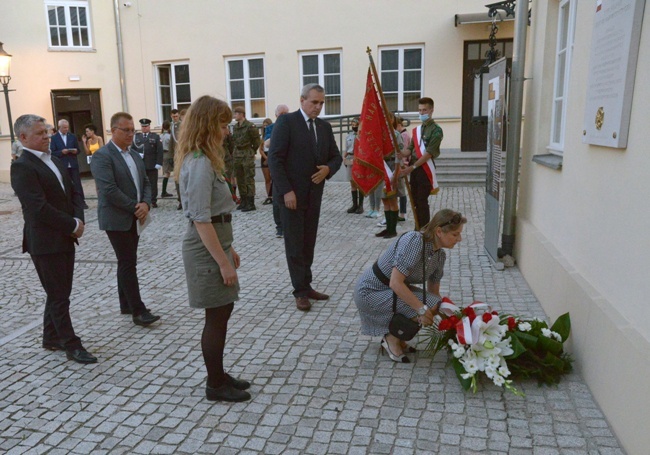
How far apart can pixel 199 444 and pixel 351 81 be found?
1365cm

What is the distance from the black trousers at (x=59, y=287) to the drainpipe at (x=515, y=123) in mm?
4734

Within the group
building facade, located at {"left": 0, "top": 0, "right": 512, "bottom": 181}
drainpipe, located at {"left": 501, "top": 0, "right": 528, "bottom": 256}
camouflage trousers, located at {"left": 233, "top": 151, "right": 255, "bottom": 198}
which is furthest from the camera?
building facade, located at {"left": 0, "top": 0, "right": 512, "bottom": 181}

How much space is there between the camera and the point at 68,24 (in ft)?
57.4

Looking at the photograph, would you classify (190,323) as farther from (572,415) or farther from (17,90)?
(17,90)

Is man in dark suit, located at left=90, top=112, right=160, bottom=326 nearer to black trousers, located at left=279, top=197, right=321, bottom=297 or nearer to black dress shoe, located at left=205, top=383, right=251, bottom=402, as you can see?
black trousers, located at left=279, top=197, right=321, bottom=297

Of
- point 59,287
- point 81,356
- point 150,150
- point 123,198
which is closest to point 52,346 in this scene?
point 81,356

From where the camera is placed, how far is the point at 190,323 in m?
4.93

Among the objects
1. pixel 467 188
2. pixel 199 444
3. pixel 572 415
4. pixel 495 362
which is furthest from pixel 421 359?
pixel 467 188

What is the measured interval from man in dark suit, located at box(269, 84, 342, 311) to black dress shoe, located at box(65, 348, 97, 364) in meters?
1.87

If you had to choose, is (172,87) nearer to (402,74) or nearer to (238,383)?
(402,74)

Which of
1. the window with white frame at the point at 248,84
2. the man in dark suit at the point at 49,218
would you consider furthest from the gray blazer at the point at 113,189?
the window with white frame at the point at 248,84

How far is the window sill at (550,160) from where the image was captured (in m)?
4.72

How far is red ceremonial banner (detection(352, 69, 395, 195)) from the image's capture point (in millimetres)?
5918

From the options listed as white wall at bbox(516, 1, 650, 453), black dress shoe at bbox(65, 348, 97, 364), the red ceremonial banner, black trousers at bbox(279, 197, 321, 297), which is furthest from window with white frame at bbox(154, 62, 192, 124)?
black dress shoe at bbox(65, 348, 97, 364)
